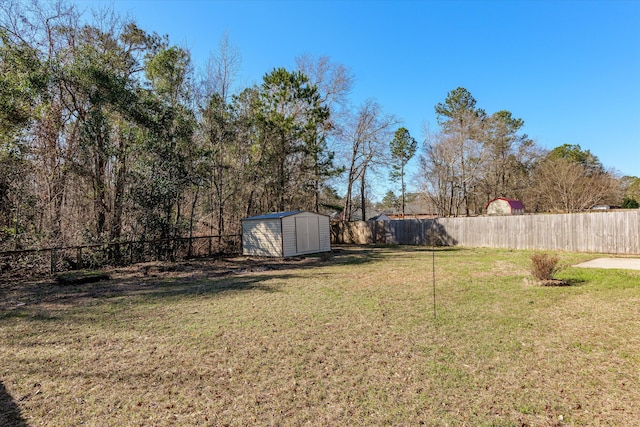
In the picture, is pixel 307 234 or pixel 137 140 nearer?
pixel 137 140

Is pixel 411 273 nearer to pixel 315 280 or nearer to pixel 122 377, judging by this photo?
pixel 315 280

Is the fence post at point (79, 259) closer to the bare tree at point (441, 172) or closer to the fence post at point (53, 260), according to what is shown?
the fence post at point (53, 260)

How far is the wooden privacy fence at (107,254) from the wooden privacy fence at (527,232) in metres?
9.33

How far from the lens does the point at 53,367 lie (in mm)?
3254

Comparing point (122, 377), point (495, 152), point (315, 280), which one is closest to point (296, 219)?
point (315, 280)

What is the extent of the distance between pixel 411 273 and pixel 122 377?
23.2 feet

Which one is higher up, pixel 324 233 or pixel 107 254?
pixel 324 233

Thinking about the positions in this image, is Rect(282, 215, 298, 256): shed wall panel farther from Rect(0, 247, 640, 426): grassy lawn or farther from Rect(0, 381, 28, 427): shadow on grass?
Rect(0, 381, 28, 427): shadow on grass

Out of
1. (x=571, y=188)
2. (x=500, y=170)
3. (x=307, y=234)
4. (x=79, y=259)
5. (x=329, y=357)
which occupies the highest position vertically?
(x=500, y=170)

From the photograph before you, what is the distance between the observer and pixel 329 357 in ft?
11.2

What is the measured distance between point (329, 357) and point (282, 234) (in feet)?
33.6

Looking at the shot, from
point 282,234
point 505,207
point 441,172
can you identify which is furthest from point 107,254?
point 505,207

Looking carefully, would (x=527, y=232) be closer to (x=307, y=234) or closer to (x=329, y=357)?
(x=307, y=234)

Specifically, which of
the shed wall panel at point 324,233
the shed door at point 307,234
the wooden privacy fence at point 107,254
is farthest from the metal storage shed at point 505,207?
the wooden privacy fence at point 107,254
